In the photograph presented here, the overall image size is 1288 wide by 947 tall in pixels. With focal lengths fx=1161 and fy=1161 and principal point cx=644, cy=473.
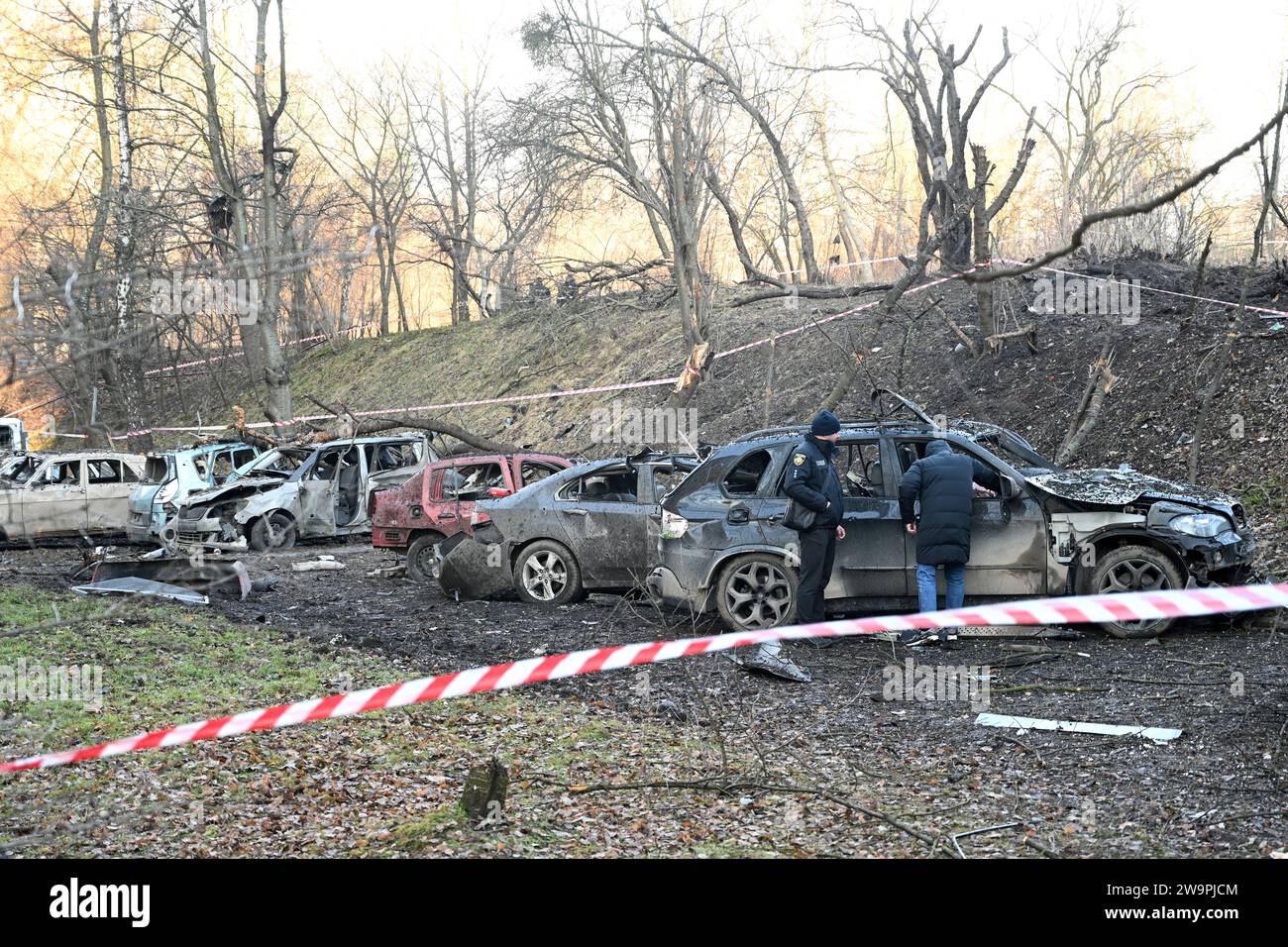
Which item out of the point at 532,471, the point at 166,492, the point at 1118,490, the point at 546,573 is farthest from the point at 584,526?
the point at 166,492

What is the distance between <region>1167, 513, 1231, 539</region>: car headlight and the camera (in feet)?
29.2

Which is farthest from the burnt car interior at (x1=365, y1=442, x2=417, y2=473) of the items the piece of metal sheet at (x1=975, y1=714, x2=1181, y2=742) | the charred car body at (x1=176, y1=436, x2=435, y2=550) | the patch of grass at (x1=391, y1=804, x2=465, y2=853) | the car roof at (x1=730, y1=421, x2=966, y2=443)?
the patch of grass at (x1=391, y1=804, x2=465, y2=853)

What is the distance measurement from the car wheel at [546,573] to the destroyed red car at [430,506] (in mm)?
2125

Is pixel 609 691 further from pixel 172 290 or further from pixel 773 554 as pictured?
pixel 172 290

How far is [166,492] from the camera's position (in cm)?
1794

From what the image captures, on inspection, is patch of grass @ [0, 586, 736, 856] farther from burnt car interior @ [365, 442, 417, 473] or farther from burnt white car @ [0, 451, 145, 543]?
burnt white car @ [0, 451, 145, 543]

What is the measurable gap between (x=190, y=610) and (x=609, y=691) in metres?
5.47

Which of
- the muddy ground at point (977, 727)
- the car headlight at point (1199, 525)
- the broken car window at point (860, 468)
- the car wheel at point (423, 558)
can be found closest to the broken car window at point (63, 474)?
the car wheel at point (423, 558)

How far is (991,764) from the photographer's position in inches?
246

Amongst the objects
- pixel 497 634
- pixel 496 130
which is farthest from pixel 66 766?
pixel 496 130

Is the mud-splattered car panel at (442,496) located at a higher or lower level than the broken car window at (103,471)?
lower

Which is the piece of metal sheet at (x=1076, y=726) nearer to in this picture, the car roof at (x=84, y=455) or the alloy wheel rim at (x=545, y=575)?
the alloy wheel rim at (x=545, y=575)

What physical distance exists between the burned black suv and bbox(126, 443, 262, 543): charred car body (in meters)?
10.6

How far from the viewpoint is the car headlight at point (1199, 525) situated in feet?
29.2
